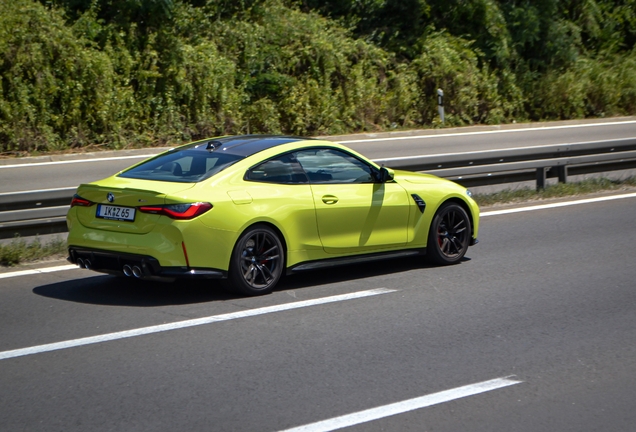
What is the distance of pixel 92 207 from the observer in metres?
7.38

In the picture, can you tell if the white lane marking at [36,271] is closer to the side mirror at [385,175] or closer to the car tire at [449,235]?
the side mirror at [385,175]

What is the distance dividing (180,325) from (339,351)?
138 centimetres

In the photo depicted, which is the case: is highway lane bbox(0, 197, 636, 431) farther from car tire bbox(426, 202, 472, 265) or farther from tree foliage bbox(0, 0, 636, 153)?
tree foliage bbox(0, 0, 636, 153)

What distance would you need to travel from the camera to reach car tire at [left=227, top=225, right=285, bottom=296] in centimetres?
727

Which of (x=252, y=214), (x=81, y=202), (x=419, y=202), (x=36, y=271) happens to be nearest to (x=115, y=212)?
(x=81, y=202)

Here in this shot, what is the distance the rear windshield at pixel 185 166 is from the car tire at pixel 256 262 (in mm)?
685

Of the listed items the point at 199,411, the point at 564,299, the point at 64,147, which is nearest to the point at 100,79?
the point at 64,147

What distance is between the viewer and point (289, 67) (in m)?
24.9

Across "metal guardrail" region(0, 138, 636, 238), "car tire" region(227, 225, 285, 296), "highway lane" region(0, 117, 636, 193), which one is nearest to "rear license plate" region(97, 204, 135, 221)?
"car tire" region(227, 225, 285, 296)

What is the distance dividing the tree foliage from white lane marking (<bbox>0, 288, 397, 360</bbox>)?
14.4 m

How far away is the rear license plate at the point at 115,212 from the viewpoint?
23.4 feet

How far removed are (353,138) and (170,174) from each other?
54.8 ft

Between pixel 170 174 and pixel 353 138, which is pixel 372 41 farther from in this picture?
pixel 170 174

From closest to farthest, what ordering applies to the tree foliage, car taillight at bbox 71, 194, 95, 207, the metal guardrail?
car taillight at bbox 71, 194, 95, 207
the metal guardrail
the tree foliage
